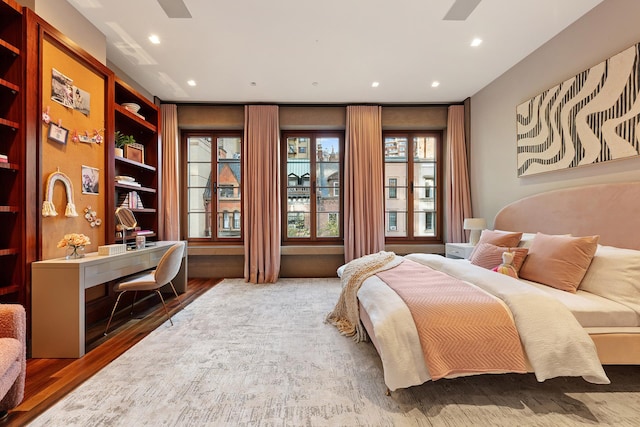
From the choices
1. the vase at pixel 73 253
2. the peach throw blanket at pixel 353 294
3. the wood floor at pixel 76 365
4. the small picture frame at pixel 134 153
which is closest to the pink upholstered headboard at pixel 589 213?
the peach throw blanket at pixel 353 294

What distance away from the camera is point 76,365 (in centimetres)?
204

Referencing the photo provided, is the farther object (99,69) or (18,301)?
(99,69)

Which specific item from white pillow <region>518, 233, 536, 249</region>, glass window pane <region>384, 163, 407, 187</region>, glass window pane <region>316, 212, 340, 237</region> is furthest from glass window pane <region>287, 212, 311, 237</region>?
white pillow <region>518, 233, 536, 249</region>

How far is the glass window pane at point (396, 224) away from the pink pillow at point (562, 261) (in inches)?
103

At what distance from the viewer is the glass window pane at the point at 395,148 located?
16.4 ft

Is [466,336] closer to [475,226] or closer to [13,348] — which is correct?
[13,348]

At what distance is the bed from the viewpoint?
4.96ft

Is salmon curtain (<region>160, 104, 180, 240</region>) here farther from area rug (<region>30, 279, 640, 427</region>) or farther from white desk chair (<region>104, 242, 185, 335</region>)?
area rug (<region>30, 279, 640, 427</region>)

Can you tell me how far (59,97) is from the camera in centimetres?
242

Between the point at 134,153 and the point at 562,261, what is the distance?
4545mm

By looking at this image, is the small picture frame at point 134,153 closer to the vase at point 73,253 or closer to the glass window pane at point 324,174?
the vase at point 73,253

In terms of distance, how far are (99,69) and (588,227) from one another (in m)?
4.84

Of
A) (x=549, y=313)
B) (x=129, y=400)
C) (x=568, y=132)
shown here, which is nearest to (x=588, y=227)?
(x=568, y=132)

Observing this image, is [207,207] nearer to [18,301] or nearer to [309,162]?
[309,162]
